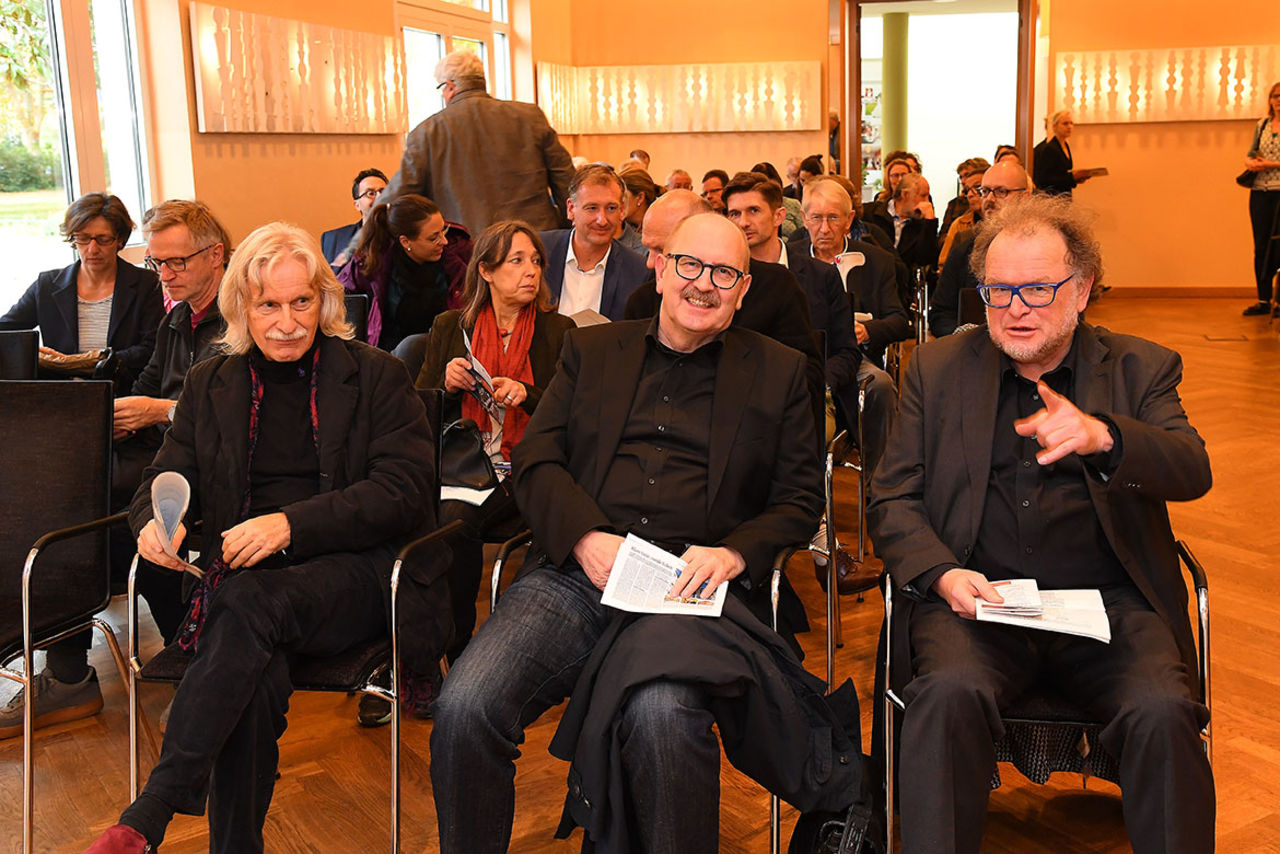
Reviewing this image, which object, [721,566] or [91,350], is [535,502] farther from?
[91,350]

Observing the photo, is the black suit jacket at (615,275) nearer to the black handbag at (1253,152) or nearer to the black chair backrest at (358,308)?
the black chair backrest at (358,308)

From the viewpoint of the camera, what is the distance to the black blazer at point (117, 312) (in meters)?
4.35

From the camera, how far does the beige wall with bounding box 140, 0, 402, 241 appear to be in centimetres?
685

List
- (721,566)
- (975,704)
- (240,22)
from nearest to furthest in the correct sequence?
1. (975,704)
2. (721,566)
3. (240,22)

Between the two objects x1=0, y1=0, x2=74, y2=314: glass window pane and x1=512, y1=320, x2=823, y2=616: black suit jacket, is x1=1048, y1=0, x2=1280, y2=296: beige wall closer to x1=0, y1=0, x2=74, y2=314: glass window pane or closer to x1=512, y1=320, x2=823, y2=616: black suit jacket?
x1=0, y1=0, x2=74, y2=314: glass window pane

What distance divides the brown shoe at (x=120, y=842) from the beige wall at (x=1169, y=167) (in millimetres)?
11818

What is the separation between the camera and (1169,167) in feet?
41.4

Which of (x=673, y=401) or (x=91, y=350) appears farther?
(x=91, y=350)

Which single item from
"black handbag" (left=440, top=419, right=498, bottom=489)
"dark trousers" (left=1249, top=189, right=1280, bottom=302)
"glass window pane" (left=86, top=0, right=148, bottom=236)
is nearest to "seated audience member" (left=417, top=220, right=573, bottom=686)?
"black handbag" (left=440, top=419, right=498, bottom=489)

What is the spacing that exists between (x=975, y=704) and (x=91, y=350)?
341 centimetres

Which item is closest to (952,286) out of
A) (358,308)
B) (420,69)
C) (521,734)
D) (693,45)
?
(358,308)

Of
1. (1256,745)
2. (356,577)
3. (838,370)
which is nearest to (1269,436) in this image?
(838,370)

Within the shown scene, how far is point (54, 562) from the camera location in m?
2.96

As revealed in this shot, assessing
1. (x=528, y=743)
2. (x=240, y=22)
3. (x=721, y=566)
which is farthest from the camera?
(x=240, y=22)
